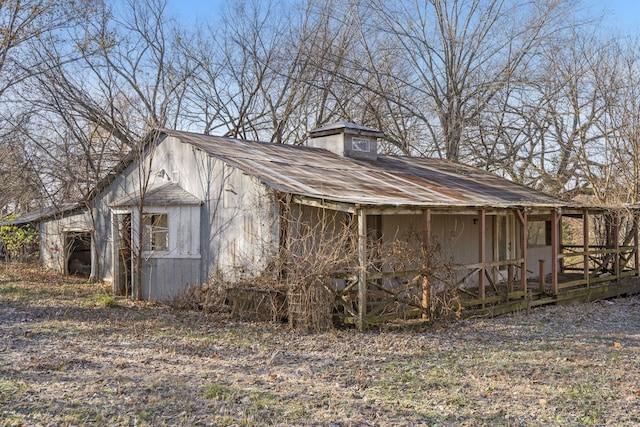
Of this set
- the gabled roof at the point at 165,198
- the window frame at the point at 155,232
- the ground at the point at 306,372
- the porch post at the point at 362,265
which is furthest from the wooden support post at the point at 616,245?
the window frame at the point at 155,232

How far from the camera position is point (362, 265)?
933 cm

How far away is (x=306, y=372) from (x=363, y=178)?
21.8 ft

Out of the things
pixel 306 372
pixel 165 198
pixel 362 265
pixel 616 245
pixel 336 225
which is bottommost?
pixel 306 372

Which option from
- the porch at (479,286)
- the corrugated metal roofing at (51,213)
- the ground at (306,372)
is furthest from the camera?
the corrugated metal roofing at (51,213)

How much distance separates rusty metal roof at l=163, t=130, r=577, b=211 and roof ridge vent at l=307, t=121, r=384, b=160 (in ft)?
1.07

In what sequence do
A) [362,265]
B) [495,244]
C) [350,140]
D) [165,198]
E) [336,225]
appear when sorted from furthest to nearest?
[350,140]
[495,244]
[165,198]
[336,225]
[362,265]

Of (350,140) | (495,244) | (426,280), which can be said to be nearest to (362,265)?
(426,280)

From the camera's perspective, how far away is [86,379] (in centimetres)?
662

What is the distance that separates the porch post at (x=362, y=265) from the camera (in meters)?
9.32

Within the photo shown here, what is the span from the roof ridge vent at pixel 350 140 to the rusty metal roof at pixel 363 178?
1.07 feet

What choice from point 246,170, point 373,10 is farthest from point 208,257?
point 373,10

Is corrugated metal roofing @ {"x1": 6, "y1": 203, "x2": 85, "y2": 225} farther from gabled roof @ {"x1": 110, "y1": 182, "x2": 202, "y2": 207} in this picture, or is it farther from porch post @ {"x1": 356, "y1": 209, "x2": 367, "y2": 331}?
porch post @ {"x1": 356, "y1": 209, "x2": 367, "y2": 331}

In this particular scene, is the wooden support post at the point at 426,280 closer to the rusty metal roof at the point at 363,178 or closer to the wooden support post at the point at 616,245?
the rusty metal roof at the point at 363,178

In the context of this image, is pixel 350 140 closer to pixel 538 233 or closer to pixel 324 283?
pixel 538 233
